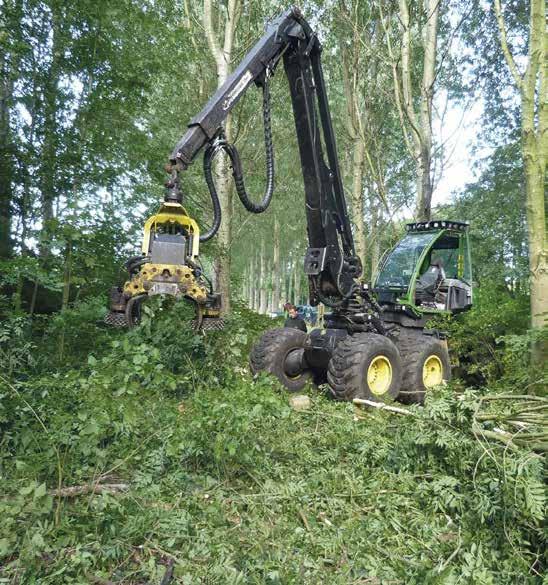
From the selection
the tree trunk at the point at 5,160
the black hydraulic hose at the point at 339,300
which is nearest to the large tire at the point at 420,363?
the black hydraulic hose at the point at 339,300

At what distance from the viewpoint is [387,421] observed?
14.9 feet

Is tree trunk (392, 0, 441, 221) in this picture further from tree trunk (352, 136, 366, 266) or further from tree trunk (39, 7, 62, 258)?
tree trunk (39, 7, 62, 258)

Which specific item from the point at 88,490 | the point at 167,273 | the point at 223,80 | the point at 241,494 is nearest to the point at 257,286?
the point at 223,80

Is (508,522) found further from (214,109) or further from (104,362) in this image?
(214,109)

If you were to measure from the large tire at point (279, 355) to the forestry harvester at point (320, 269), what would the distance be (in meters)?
0.01

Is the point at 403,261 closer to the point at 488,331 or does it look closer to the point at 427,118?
the point at 488,331

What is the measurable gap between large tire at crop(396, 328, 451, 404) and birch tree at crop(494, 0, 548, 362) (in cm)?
162

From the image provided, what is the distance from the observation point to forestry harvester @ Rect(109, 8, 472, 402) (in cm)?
391

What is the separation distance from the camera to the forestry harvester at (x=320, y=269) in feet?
12.8

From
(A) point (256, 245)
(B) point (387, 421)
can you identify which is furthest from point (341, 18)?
(A) point (256, 245)

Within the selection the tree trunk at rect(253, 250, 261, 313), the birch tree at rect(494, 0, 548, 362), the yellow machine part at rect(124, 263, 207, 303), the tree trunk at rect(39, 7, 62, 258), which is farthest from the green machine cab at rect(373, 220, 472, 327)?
the tree trunk at rect(253, 250, 261, 313)

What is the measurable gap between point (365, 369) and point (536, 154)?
10.2ft

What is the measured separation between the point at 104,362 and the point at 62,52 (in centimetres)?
558

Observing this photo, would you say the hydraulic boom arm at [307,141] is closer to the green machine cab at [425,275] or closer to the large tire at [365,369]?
the large tire at [365,369]
